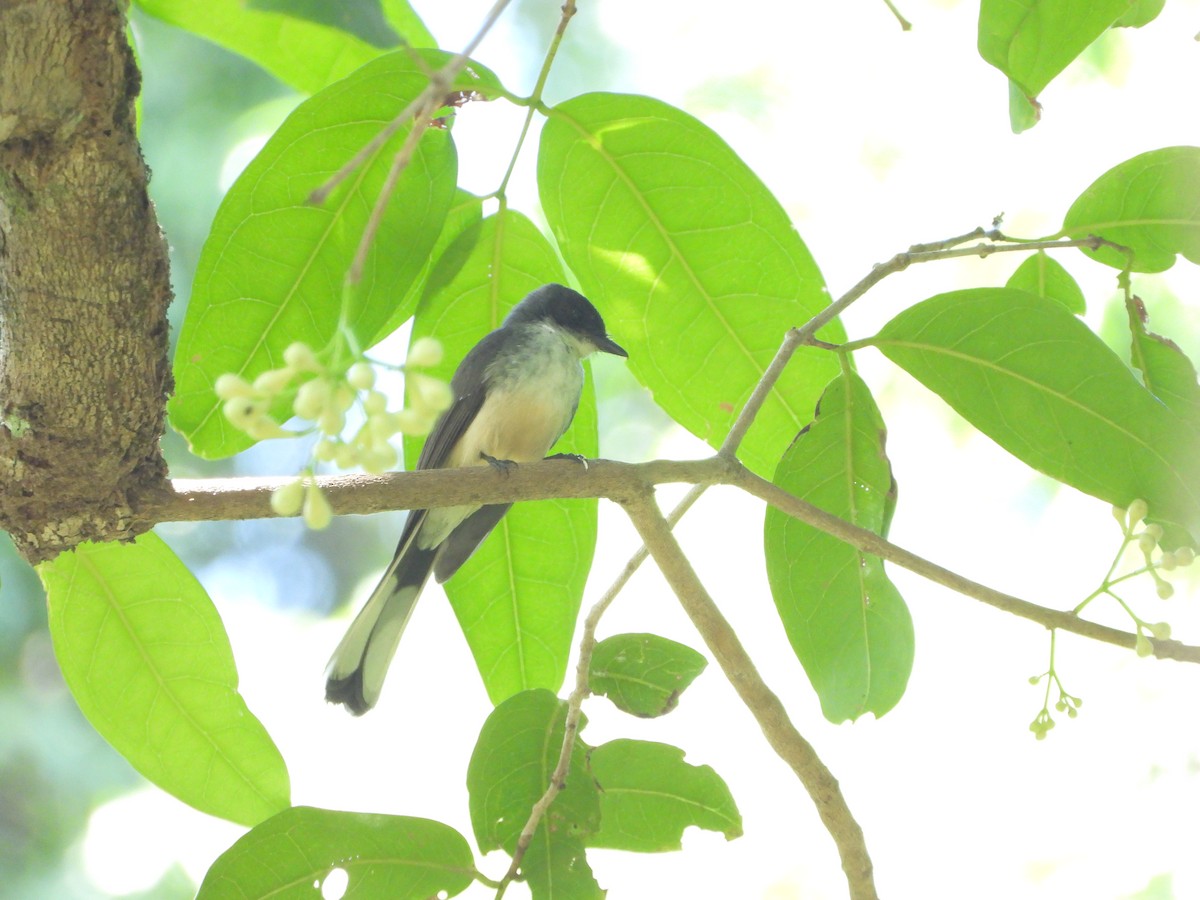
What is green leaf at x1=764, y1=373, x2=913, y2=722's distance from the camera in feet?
6.36

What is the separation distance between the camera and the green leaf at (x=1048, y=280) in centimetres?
208

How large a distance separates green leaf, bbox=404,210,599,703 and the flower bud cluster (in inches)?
46.6

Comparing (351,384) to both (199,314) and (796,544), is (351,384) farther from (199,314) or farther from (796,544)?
(796,544)

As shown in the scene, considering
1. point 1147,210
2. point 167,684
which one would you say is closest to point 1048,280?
point 1147,210

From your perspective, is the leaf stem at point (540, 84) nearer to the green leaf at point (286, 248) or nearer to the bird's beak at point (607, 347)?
the green leaf at point (286, 248)

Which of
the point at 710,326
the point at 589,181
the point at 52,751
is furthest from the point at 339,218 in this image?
the point at 52,751

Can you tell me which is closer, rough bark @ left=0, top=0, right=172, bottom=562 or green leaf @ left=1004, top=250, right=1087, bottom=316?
rough bark @ left=0, top=0, right=172, bottom=562

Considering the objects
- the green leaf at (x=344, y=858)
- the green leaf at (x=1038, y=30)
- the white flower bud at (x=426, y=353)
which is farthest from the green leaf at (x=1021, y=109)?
the green leaf at (x=344, y=858)

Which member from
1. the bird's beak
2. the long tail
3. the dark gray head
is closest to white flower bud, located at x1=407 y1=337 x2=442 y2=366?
the long tail

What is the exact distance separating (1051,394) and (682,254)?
0.67 m

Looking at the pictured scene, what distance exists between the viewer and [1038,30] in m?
1.71

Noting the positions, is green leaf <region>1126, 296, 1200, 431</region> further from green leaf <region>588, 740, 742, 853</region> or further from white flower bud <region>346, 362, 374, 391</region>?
white flower bud <region>346, 362, 374, 391</region>

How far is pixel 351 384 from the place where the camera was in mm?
993

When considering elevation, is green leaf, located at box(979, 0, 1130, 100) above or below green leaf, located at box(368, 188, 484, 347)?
above
